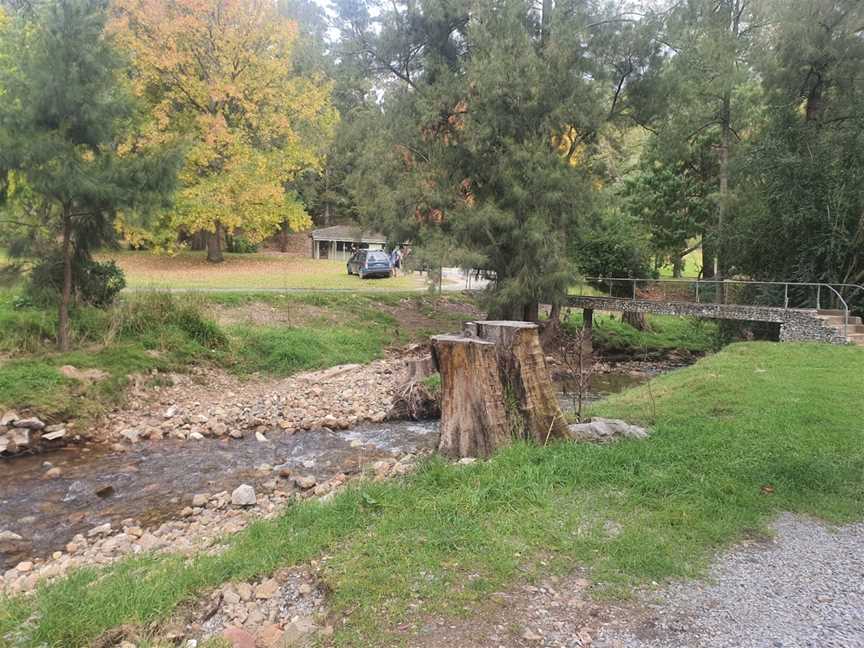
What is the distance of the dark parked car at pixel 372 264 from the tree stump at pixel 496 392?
971 inches

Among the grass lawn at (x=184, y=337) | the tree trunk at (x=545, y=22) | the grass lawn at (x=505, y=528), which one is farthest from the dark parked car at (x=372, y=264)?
the grass lawn at (x=505, y=528)

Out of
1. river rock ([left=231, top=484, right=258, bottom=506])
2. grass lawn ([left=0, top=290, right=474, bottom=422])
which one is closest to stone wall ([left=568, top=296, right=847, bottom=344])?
grass lawn ([left=0, top=290, right=474, bottom=422])

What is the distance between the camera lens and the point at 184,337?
1430 cm

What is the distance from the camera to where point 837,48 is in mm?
14898

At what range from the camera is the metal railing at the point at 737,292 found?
15.4m

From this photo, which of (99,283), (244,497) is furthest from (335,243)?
(244,497)

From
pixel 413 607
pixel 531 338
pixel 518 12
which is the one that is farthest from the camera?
pixel 518 12

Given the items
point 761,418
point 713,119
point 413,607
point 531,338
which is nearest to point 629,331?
point 713,119

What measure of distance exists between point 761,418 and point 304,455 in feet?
21.3

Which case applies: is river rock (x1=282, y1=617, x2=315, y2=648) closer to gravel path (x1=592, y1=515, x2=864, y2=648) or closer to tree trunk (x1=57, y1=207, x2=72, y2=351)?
gravel path (x1=592, y1=515, x2=864, y2=648)

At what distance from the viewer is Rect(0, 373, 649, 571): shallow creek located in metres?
6.74

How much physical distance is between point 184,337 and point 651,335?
17.3 meters

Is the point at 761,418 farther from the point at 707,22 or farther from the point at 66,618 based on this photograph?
the point at 707,22

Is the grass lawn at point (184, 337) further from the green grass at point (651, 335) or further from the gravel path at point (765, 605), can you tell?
the gravel path at point (765, 605)
